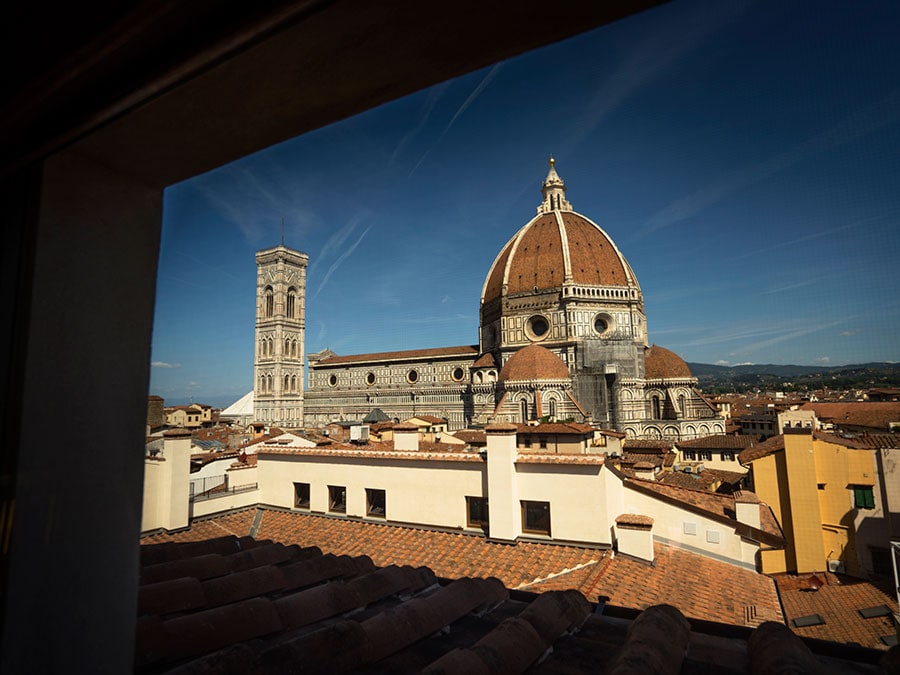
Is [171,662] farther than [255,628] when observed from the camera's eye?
No

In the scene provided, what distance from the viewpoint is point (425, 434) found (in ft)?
57.1

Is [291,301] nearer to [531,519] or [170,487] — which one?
[170,487]

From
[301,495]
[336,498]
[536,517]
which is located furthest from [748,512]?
[301,495]

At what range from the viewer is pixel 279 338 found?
54375 mm

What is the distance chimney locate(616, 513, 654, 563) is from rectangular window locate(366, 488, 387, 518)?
149 inches

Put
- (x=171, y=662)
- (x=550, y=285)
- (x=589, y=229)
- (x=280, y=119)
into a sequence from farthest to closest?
(x=589, y=229), (x=550, y=285), (x=171, y=662), (x=280, y=119)

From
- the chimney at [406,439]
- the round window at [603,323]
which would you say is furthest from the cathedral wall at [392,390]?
the chimney at [406,439]

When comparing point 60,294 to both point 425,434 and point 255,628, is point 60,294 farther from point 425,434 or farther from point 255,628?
point 425,434

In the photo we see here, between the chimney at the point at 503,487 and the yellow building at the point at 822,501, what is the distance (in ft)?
25.1

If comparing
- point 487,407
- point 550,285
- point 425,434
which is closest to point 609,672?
point 425,434

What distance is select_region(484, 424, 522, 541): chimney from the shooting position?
6.94 meters

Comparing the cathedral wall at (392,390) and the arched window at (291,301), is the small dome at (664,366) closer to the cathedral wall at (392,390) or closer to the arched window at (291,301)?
the cathedral wall at (392,390)

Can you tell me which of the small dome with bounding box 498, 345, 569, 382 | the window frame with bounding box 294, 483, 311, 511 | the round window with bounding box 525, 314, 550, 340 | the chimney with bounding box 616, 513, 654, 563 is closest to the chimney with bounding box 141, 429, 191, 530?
the window frame with bounding box 294, 483, 311, 511

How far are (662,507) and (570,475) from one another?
7.42 ft
